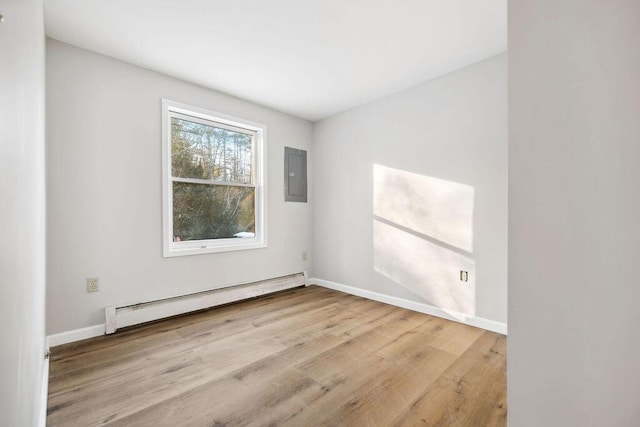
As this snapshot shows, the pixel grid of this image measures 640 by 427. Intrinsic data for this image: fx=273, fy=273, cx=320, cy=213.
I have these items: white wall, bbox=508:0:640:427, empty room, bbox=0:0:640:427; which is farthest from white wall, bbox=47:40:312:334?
white wall, bbox=508:0:640:427

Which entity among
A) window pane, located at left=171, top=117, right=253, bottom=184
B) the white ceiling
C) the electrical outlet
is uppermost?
the white ceiling

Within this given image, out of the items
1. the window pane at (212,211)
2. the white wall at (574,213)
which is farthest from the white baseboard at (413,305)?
the white wall at (574,213)

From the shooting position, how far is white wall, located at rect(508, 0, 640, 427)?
1.77ft

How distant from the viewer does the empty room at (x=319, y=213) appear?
23.4 inches

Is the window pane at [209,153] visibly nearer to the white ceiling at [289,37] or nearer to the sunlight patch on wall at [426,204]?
the white ceiling at [289,37]

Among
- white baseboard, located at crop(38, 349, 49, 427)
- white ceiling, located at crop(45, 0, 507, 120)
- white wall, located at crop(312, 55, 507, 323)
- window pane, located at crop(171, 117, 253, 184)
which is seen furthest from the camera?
window pane, located at crop(171, 117, 253, 184)

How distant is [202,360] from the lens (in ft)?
6.50

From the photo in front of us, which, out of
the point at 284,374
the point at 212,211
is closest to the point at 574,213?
the point at 284,374

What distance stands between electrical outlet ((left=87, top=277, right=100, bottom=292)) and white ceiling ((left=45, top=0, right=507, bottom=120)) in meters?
1.97

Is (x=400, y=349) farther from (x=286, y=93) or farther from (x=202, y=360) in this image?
(x=286, y=93)

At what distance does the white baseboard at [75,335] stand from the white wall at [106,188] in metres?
0.05

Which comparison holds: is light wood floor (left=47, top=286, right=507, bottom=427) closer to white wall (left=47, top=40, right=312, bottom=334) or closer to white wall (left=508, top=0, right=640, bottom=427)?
white wall (left=47, top=40, right=312, bottom=334)

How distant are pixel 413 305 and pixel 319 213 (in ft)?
5.92

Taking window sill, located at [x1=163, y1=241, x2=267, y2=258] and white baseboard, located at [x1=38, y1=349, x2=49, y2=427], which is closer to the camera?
white baseboard, located at [x1=38, y1=349, x2=49, y2=427]
